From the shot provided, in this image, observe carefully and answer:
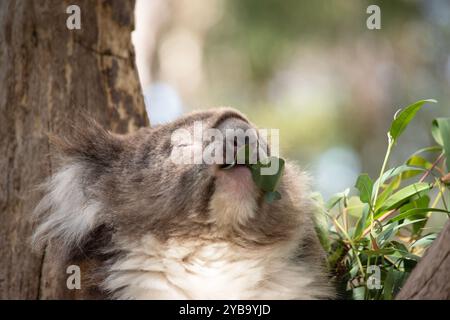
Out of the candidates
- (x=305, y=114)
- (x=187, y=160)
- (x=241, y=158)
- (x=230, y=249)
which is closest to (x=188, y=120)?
(x=187, y=160)

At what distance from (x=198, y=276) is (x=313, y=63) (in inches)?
446

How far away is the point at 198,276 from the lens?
2475 mm

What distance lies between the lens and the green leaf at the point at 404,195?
2.73 meters

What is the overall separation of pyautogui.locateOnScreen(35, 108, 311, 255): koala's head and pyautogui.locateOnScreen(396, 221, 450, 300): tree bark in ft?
2.44

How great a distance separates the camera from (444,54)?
11758mm

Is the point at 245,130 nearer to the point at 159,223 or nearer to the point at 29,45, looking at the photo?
the point at 159,223

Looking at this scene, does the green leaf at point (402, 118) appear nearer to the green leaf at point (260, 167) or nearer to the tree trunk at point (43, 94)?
the green leaf at point (260, 167)

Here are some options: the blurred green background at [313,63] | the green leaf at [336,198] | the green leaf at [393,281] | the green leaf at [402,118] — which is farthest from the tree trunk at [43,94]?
the blurred green background at [313,63]

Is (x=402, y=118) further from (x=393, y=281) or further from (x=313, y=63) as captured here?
(x=313, y=63)

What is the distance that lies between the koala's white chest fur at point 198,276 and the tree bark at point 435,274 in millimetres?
658

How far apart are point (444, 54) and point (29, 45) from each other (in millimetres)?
9968

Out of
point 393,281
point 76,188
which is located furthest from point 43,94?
point 393,281

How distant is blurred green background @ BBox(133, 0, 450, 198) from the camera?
37.6ft

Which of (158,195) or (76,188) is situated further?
(76,188)
